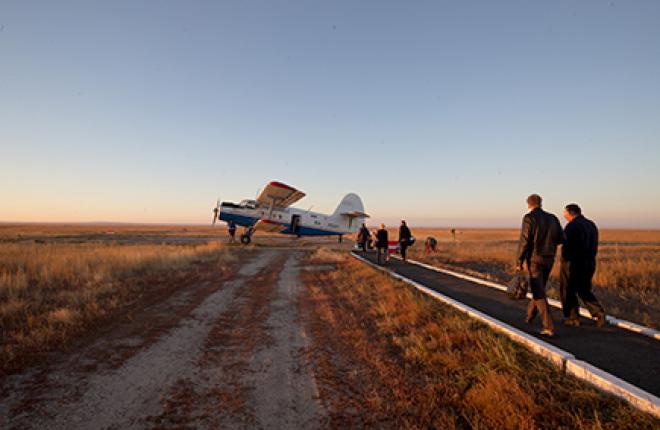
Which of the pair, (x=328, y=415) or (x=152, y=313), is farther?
(x=152, y=313)

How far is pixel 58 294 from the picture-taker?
26.0 feet

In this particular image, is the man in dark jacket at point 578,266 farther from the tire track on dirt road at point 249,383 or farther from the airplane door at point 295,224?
the airplane door at point 295,224

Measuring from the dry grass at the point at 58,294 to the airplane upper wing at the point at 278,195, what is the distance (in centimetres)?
880

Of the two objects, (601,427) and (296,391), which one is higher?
(601,427)

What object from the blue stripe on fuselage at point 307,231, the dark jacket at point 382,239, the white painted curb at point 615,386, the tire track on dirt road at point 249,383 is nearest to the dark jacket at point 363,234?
the dark jacket at point 382,239

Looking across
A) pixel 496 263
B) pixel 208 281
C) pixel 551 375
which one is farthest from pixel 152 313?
pixel 496 263

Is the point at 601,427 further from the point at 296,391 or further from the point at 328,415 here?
the point at 296,391

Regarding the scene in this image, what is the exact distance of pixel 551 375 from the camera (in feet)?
11.0

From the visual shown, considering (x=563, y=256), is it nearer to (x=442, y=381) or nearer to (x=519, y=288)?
(x=519, y=288)

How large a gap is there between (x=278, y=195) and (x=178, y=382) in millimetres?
20864

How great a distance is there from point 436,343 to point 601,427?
2.24 meters

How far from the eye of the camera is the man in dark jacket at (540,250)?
446 cm

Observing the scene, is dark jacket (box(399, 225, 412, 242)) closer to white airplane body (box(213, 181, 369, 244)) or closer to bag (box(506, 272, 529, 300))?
bag (box(506, 272, 529, 300))

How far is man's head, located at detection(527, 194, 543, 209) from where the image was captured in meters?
4.80
